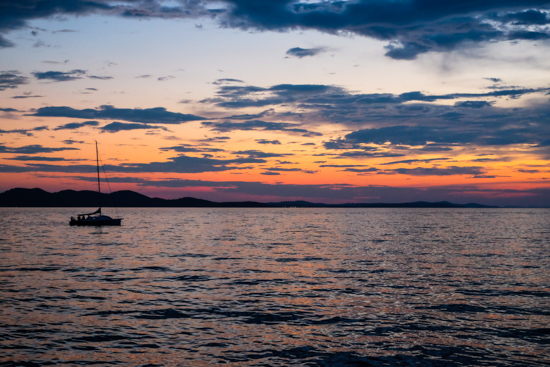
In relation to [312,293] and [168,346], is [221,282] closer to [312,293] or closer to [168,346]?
[312,293]

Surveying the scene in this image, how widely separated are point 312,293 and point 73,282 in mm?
19414

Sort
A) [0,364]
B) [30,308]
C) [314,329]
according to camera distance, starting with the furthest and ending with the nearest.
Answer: [30,308]
[314,329]
[0,364]

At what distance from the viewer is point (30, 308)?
2808 centimetres

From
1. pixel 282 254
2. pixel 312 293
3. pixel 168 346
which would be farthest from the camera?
pixel 282 254

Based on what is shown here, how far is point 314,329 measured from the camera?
23594 millimetres

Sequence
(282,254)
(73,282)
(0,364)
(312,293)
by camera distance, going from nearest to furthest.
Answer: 1. (0,364)
2. (312,293)
3. (73,282)
4. (282,254)

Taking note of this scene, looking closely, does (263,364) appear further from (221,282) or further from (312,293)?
(221,282)

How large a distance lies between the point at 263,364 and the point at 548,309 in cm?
1940

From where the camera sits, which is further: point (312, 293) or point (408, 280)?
point (408, 280)

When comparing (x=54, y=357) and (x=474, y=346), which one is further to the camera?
(x=474, y=346)

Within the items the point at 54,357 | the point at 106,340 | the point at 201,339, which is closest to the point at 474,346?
the point at 201,339

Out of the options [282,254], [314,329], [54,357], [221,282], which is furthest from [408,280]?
[54,357]

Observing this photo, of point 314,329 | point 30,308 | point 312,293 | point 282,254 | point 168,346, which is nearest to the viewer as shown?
point 168,346

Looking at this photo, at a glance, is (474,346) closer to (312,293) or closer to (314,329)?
(314,329)
